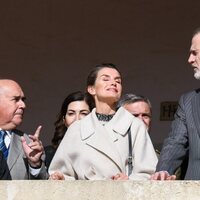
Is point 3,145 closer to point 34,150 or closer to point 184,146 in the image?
point 34,150

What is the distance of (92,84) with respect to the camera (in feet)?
22.5

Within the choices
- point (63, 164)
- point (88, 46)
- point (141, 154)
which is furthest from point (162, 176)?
point (88, 46)

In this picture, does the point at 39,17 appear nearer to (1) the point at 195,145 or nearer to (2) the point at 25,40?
(2) the point at 25,40

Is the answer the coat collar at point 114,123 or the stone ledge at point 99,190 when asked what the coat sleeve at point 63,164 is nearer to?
the coat collar at point 114,123

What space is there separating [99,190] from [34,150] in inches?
27.5

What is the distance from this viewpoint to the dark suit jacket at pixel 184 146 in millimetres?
6258

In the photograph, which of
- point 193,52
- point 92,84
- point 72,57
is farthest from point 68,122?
point 72,57

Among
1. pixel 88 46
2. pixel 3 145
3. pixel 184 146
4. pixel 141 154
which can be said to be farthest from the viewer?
pixel 88 46

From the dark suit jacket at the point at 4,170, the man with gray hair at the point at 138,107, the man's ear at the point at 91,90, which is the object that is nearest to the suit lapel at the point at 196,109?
the man's ear at the point at 91,90

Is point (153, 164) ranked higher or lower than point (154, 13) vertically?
lower

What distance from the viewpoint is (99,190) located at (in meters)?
5.95

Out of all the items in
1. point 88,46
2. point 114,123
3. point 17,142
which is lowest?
point 17,142

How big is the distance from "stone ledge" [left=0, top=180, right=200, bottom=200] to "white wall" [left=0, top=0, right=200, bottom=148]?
345 centimetres

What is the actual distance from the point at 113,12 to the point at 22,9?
75cm
